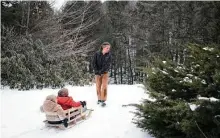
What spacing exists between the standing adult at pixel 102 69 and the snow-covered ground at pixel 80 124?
41 cm

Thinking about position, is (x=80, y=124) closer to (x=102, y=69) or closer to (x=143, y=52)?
(x=102, y=69)

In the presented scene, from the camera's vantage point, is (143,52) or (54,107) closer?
(54,107)

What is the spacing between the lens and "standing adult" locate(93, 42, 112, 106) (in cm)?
1166

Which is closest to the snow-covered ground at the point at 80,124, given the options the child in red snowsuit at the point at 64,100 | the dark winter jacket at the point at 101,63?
the child in red snowsuit at the point at 64,100

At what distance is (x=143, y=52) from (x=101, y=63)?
33831mm

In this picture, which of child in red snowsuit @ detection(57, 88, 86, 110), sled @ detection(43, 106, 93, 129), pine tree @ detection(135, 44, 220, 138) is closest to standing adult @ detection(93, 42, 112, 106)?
sled @ detection(43, 106, 93, 129)

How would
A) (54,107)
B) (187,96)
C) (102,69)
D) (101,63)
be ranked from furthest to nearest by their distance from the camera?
(101,63) → (102,69) → (54,107) → (187,96)

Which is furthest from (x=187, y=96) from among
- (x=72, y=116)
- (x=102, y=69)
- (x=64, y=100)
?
Answer: (x=102, y=69)

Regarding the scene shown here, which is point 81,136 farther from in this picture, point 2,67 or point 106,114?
point 2,67

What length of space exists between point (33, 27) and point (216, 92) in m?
16.9

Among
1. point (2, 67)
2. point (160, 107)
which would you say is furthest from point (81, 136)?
point (2, 67)

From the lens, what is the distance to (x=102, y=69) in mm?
11633

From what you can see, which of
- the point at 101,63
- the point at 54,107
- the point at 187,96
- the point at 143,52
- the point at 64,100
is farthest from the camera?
the point at 143,52

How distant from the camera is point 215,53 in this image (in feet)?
21.2
